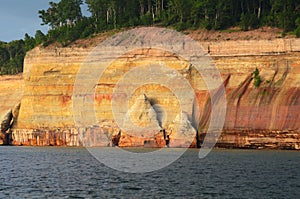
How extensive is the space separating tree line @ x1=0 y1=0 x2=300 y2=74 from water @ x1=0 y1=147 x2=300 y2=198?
23.7 metres

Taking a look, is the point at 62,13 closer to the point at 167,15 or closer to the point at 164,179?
the point at 167,15

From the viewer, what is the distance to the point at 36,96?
67.4 metres

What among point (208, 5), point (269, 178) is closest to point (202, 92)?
point (208, 5)

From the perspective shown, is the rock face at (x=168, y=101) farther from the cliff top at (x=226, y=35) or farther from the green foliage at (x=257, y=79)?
the cliff top at (x=226, y=35)

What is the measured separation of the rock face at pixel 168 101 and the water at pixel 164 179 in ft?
31.5

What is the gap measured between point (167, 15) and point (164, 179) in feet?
148

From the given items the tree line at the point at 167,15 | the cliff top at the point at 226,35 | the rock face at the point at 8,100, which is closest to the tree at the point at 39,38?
the tree line at the point at 167,15

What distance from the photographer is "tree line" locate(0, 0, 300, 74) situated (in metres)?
64.7

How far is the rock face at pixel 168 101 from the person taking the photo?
179 ft

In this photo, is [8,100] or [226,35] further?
[8,100]

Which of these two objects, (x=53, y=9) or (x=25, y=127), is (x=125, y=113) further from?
(x=53, y=9)

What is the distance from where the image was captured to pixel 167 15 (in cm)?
7431

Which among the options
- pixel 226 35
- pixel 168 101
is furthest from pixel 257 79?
pixel 168 101

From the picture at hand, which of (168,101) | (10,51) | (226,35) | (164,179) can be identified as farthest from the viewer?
(10,51)
